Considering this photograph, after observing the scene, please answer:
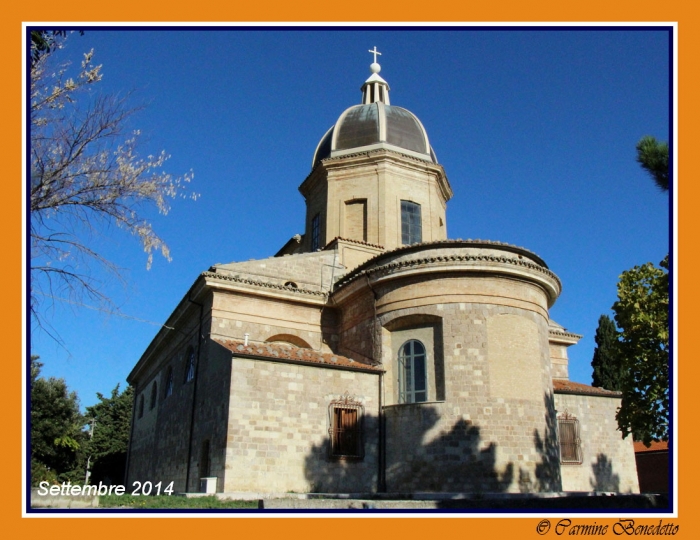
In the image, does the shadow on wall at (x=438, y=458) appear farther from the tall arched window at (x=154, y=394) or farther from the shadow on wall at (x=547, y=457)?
the tall arched window at (x=154, y=394)

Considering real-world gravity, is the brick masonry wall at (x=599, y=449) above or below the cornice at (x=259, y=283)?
below

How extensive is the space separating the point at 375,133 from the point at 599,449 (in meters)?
15.0

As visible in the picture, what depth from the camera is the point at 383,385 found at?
17344mm

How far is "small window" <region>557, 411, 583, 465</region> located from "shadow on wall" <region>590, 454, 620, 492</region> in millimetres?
771

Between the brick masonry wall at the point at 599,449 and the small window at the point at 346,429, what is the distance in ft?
23.5

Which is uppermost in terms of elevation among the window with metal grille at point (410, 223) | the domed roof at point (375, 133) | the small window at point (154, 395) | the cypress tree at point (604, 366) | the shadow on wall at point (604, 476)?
the domed roof at point (375, 133)

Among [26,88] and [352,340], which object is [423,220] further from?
[26,88]

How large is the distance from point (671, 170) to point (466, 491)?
31.3 ft

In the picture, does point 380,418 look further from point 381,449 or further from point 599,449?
point 599,449

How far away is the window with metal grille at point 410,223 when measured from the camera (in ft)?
80.7

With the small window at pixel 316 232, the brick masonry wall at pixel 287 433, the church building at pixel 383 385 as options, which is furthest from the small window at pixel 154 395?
the brick masonry wall at pixel 287 433

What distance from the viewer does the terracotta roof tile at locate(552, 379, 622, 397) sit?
66.8 ft

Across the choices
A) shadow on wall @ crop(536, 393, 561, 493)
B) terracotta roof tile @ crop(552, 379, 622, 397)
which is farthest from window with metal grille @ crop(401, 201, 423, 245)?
shadow on wall @ crop(536, 393, 561, 493)

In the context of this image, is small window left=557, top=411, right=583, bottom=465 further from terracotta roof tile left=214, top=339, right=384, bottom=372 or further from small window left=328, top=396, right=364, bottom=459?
small window left=328, top=396, right=364, bottom=459
